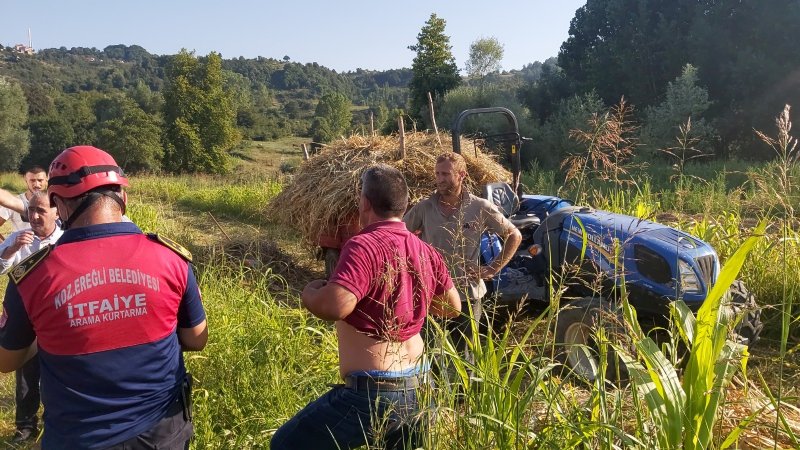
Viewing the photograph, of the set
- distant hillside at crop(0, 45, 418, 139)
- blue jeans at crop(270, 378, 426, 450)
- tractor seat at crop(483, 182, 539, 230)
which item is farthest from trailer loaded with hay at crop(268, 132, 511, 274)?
distant hillside at crop(0, 45, 418, 139)

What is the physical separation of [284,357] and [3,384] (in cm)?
247

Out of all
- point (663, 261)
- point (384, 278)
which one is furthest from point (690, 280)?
point (384, 278)

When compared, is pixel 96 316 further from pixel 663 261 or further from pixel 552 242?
pixel 663 261

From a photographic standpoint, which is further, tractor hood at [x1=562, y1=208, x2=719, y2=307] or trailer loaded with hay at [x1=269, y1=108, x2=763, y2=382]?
tractor hood at [x1=562, y1=208, x2=719, y2=307]

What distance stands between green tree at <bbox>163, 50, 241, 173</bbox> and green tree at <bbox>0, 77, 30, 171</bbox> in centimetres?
994

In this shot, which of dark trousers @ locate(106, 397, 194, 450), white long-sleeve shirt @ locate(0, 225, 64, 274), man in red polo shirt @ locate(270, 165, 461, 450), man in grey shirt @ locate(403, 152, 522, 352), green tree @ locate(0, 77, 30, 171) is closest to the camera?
dark trousers @ locate(106, 397, 194, 450)

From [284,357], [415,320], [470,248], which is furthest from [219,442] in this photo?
[470,248]

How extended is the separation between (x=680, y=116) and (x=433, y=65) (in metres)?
16.9

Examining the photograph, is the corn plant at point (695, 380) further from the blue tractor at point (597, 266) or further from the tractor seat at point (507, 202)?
the tractor seat at point (507, 202)

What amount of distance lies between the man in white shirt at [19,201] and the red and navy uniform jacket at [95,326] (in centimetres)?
316

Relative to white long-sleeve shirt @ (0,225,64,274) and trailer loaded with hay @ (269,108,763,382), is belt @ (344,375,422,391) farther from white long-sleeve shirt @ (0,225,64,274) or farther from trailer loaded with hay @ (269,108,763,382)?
white long-sleeve shirt @ (0,225,64,274)

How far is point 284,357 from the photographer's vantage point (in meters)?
3.70

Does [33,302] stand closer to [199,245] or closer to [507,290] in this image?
[507,290]

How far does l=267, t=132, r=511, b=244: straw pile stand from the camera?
21.6 ft
